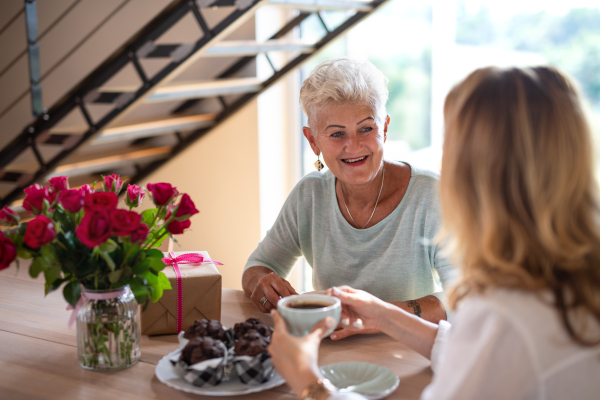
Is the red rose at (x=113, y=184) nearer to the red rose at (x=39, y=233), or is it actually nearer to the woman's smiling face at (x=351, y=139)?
the red rose at (x=39, y=233)

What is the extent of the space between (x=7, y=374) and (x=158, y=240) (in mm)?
407

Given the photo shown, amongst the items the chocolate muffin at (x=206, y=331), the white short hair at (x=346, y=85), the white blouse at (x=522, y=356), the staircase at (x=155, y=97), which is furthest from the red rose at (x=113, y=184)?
the staircase at (x=155, y=97)

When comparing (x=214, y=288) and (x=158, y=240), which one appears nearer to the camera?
(x=158, y=240)

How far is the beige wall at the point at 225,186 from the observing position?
11.1 feet

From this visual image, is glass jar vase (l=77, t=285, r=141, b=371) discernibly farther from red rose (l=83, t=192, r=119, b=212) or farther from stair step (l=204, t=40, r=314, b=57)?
stair step (l=204, t=40, r=314, b=57)

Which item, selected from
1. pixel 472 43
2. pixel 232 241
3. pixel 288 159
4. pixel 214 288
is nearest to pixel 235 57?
pixel 288 159

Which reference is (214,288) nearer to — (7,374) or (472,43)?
(7,374)

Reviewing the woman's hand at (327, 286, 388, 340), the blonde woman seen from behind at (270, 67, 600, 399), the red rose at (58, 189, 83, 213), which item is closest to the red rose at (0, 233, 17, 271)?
the red rose at (58, 189, 83, 213)

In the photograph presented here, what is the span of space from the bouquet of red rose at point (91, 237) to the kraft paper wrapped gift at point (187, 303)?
13 cm

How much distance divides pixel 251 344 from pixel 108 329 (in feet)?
0.96

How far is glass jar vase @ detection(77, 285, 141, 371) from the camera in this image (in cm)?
109

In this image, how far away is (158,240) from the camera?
1152mm

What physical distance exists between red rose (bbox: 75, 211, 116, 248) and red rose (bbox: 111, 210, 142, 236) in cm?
1

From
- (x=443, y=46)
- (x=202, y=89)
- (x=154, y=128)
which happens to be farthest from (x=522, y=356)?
(x=443, y=46)
